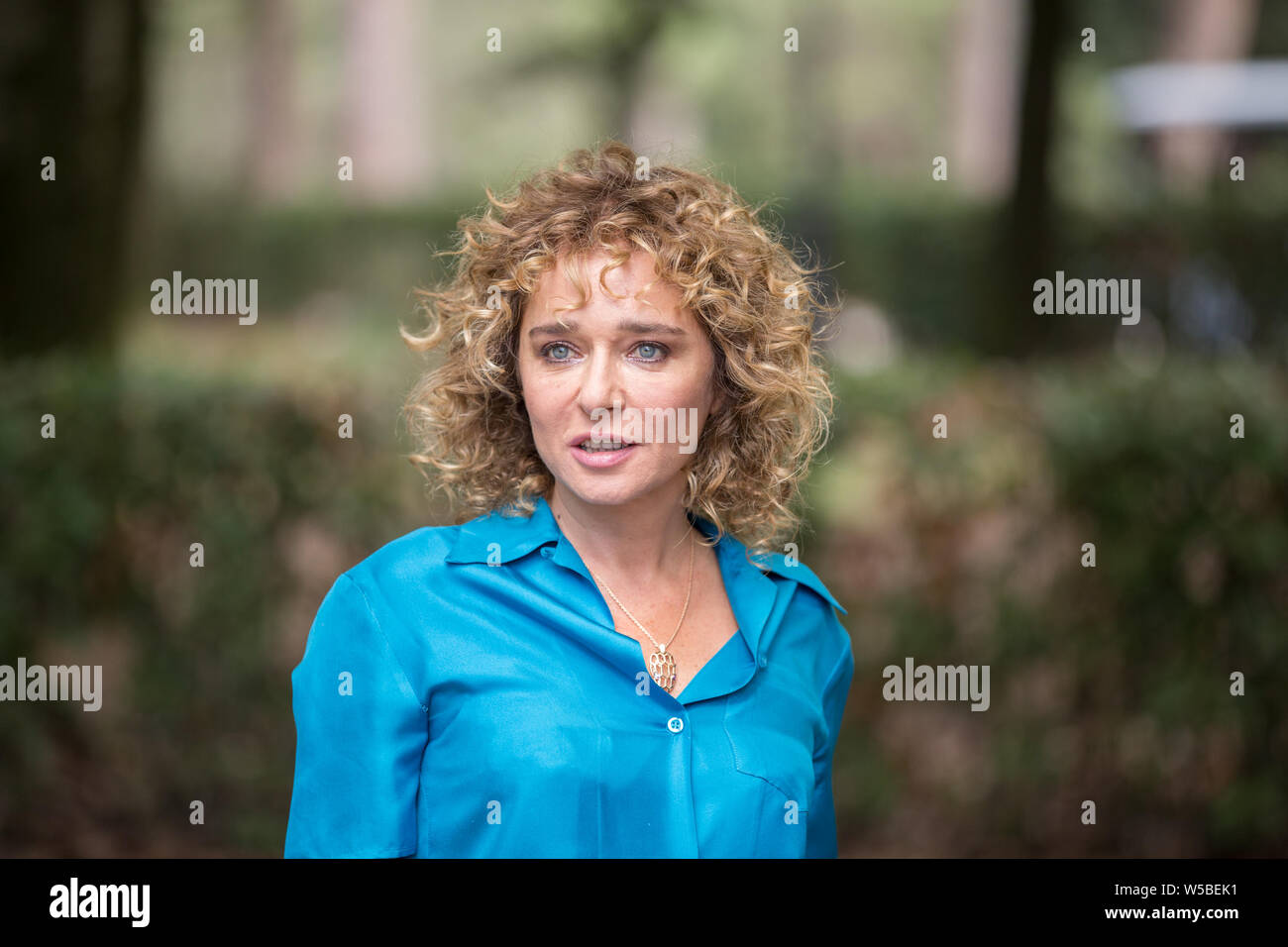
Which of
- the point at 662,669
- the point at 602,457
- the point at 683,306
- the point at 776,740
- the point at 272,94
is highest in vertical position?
the point at 272,94

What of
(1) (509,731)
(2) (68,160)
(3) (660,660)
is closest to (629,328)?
(3) (660,660)

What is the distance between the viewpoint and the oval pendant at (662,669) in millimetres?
2025

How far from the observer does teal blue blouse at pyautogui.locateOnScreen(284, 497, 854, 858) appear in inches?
73.5

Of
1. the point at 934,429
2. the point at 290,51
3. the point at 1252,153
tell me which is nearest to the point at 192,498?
the point at 934,429

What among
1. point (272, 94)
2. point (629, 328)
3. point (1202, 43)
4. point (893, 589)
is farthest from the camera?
point (272, 94)

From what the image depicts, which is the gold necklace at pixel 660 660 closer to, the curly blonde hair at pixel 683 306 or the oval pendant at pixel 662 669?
the oval pendant at pixel 662 669

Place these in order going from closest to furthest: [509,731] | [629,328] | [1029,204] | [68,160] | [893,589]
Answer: [509,731], [629,328], [893,589], [68,160], [1029,204]

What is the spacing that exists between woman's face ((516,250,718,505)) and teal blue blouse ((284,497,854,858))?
17 centimetres

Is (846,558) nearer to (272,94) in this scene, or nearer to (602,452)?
(602,452)

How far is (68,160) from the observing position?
18.4ft

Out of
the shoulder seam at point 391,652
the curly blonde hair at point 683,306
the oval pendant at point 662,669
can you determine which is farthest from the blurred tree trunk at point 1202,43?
the shoulder seam at point 391,652

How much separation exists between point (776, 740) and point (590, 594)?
0.40 meters

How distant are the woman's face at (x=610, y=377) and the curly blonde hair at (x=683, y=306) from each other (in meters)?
0.05

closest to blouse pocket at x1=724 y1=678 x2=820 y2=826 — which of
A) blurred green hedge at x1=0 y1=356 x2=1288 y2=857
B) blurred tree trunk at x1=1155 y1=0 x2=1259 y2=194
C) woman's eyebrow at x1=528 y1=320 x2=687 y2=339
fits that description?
woman's eyebrow at x1=528 y1=320 x2=687 y2=339
